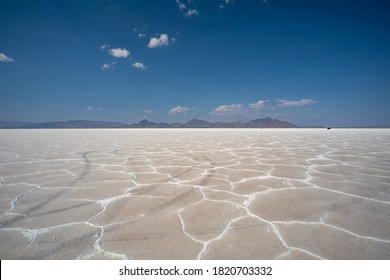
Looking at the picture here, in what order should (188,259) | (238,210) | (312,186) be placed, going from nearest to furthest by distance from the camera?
(188,259) → (238,210) → (312,186)

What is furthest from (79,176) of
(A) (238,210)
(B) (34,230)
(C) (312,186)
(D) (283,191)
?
(C) (312,186)

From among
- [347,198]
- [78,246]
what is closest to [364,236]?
[347,198]

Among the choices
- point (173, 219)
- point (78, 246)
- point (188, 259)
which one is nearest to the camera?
point (188, 259)

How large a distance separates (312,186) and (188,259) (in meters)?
2.32

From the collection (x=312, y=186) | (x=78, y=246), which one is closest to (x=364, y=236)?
(x=312, y=186)

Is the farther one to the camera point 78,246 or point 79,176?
point 79,176

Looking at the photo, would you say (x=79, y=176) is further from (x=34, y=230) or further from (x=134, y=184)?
(x=34, y=230)

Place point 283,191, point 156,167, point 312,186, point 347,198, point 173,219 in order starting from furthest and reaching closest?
point 156,167
point 312,186
point 283,191
point 347,198
point 173,219

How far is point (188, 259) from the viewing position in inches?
60.0

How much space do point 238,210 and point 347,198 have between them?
1.45 m

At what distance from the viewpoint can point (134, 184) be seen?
3.19 m

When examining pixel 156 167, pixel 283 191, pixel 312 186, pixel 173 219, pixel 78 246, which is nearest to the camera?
pixel 78 246

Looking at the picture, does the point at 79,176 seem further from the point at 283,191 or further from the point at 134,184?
the point at 283,191

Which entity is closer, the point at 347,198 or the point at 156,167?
the point at 347,198
